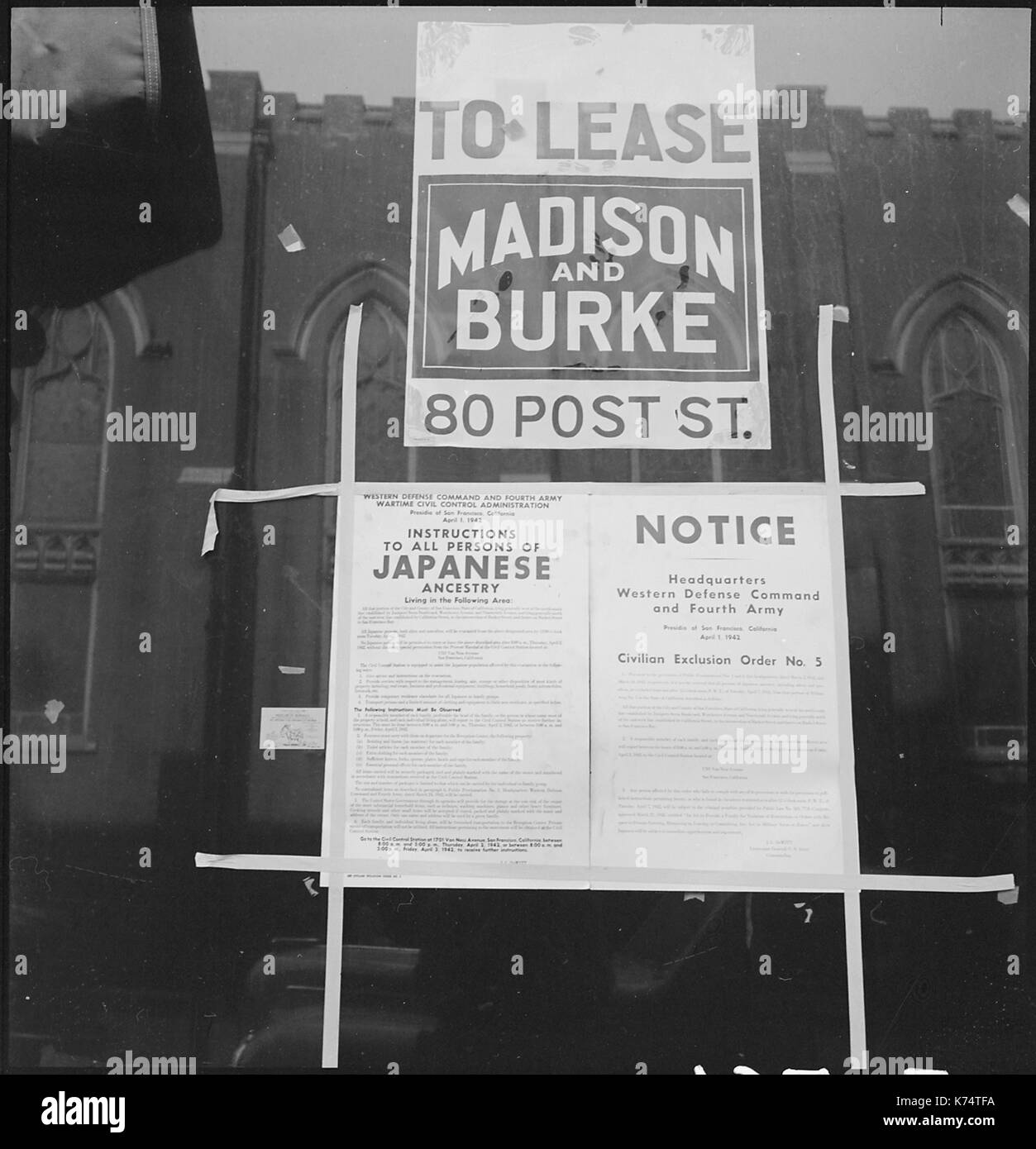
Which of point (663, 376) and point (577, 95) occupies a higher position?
point (577, 95)

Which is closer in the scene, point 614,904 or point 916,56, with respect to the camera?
point 614,904

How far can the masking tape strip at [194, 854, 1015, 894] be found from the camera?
7.23 feet

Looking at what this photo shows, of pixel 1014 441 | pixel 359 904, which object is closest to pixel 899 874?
pixel 1014 441

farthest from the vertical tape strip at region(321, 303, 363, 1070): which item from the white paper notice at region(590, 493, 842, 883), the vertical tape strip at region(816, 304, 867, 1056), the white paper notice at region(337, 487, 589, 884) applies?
the vertical tape strip at region(816, 304, 867, 1056)

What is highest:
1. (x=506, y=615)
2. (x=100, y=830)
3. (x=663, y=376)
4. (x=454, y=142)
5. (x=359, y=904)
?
(x=454, y=142)

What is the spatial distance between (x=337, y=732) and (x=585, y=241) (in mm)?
1386

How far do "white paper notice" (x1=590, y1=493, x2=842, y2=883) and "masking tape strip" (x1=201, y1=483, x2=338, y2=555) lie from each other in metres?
0.69

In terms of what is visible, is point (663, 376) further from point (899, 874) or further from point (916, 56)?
point (899, 874)

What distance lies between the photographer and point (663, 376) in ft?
7.57

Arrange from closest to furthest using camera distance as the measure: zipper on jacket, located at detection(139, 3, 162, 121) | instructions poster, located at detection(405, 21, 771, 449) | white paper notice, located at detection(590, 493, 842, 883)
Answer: white paper notice, located at detection(590, 493, 842, 883) < instructions poster, located at detection(405, 21, 771, 449) < zipper on jacket, located at detection(139, 3, 162, 121)

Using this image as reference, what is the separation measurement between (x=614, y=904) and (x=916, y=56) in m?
2.30

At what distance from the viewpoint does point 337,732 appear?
2.25 metres

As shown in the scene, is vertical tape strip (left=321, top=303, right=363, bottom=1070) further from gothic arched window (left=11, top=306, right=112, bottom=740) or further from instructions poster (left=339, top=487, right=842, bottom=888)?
gothic arched window (left=11, top=306, right=112, bottom=740)

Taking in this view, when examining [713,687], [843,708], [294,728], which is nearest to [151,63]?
[294,728]
